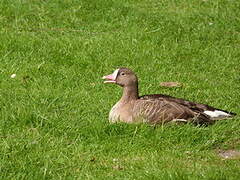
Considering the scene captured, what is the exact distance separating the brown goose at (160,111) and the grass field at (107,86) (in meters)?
0.20

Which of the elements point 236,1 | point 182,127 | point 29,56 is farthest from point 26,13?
point 182,127

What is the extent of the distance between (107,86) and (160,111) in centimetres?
170

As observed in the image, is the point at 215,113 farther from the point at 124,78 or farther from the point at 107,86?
the point at 107,86

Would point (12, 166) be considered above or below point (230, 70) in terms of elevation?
above

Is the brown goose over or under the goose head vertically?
under

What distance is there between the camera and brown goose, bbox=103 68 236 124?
7090 millimetres

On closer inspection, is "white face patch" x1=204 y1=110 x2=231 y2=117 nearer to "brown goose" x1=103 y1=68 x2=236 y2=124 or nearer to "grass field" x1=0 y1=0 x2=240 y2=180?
"brown goose" x1=103 y1=68 x2=236 y2=124

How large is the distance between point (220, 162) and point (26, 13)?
218 inches

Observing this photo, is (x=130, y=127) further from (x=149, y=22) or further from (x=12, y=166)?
(x=149, y=22)

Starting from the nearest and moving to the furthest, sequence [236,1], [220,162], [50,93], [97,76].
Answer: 1. [220,162]
2. [50,93]
3. [97,76]
4. [236,1]

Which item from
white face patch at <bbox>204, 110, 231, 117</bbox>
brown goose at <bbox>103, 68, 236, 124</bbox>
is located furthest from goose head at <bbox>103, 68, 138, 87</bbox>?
white face patch at <bbox>204, 110, 231, 117</bbox>

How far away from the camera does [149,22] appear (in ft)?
35.8

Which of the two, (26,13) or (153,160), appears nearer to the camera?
(153,160)

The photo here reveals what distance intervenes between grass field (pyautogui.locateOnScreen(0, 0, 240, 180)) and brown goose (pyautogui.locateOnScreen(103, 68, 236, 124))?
0.20 meters
